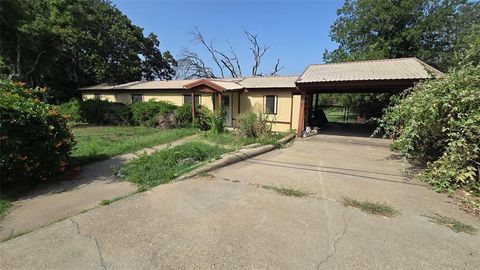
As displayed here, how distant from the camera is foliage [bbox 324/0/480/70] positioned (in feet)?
66.9

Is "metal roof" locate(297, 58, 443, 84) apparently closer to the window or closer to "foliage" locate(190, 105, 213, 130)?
the window

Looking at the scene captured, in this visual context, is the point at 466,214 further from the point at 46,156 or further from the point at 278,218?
the point at 46,156

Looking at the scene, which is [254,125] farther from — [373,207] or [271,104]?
[373,207]

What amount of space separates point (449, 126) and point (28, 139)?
860 cm

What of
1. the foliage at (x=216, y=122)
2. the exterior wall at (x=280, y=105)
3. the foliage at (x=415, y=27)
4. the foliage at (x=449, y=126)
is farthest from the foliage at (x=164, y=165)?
the foliage at (x=415, y=27)

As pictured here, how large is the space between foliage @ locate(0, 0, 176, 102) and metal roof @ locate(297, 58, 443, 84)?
12445mm

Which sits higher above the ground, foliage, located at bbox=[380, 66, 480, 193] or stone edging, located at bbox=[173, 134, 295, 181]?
foliage, located at bbox=[380, 66, 480, 193]

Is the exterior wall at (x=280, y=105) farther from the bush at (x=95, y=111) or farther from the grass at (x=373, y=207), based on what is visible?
the bush at (x=95, y=111)

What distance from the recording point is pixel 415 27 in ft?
68.4

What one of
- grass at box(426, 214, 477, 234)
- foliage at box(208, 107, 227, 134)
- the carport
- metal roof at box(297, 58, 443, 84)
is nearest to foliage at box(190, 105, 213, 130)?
foliage at box(208, 107, 227, 134)

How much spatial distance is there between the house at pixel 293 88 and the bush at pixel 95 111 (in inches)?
94.7

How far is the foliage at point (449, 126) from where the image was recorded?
4.39 meters

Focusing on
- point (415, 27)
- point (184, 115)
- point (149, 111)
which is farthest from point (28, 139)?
point (415, 27)

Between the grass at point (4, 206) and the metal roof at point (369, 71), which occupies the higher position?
the metal roof at point (369, 71)
